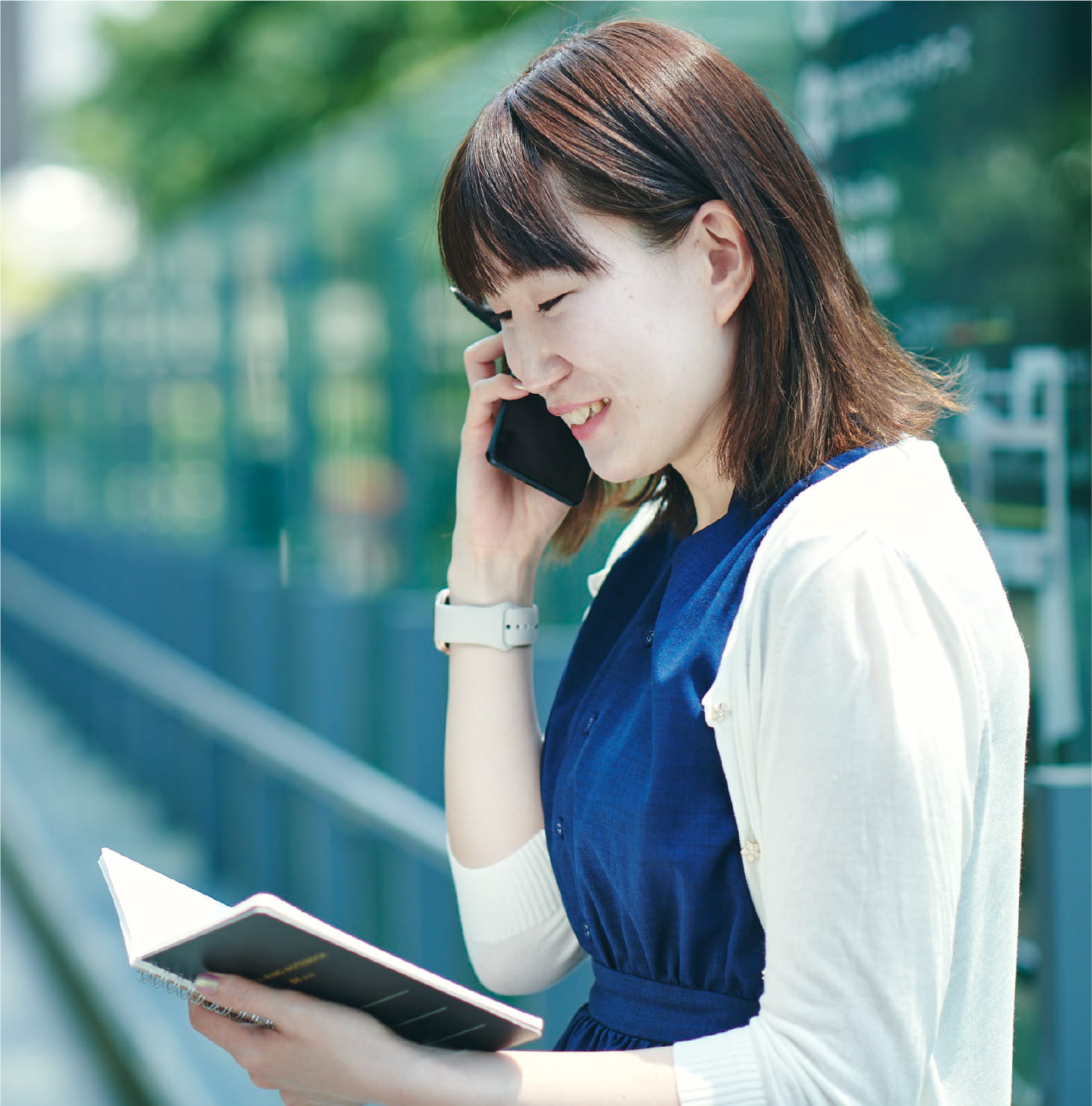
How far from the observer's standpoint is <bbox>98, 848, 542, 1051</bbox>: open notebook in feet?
3.84

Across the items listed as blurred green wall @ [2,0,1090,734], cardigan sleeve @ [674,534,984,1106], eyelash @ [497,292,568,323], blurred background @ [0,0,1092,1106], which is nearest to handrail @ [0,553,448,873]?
blurred background @ [0,0,1092,1106]

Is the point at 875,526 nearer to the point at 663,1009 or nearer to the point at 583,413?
the point at 583,413

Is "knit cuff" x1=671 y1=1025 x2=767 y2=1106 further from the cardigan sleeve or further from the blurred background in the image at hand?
the blurred background

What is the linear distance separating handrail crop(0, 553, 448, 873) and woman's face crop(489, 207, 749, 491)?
1786 mm

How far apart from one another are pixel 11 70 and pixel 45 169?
448 inches

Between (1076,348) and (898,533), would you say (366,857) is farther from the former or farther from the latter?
(898,533)

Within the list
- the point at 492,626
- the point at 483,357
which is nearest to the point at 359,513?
the point at 483,357

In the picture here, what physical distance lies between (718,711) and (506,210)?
19.8 inches

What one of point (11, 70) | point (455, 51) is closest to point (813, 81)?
point (455, 51)

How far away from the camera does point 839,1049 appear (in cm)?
113

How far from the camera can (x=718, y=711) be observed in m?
1.22

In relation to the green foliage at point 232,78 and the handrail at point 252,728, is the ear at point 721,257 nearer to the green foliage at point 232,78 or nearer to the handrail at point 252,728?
the handrail at point 252,728

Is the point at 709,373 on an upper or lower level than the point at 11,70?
lower

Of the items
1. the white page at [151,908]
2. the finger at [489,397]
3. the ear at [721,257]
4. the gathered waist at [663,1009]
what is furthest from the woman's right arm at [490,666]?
the ear at [721,257]
